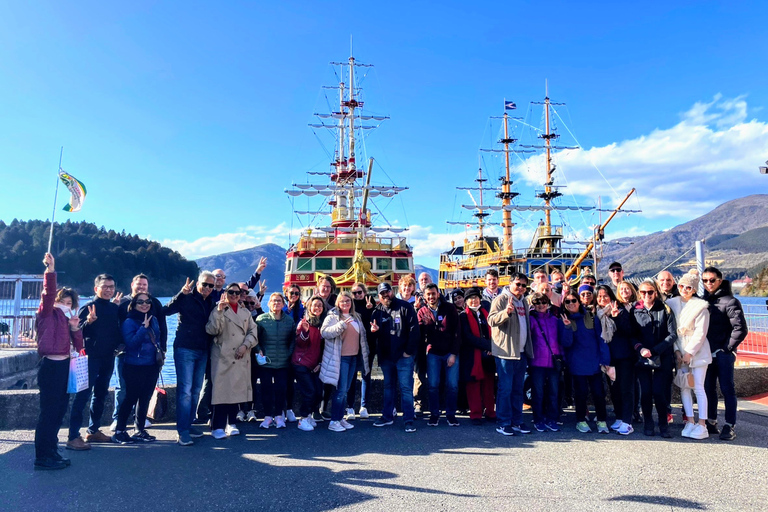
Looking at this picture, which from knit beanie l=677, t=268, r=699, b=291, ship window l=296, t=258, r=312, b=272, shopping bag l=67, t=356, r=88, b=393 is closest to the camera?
shopping bag l=67, t=356, r=88, b=393

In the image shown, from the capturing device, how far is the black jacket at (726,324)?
5.45 meters

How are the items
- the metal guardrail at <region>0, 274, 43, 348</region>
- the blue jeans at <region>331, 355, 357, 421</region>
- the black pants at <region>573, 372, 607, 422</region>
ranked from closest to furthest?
the black pants at <region>573, 372, 607, 422</region> → the blue jeans at <region>331, 355, 357, 421</region> → the metal guardrail at <region>0, 274, 43, 348</region>

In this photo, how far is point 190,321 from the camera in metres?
5.46

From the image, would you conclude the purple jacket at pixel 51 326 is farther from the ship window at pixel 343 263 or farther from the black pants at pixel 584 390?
the ship window at pixel 343 263

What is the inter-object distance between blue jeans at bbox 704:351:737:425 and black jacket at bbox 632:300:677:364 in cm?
54

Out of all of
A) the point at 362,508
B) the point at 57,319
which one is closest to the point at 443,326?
the point at 362,508

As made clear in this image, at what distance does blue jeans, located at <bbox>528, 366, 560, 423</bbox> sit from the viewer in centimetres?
587

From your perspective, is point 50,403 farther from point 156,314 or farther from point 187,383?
point 156,314

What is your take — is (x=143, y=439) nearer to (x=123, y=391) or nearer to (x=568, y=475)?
(x=123, y=391)

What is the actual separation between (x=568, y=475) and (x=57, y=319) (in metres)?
4.88

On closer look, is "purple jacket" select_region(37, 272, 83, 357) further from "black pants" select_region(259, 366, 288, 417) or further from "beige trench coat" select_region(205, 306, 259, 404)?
"black pants" select_region(259, 366, 288, 417)

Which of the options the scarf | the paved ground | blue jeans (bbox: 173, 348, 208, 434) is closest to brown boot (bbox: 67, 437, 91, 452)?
the paved ground

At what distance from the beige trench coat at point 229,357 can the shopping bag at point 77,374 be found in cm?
122

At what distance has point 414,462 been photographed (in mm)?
4699
